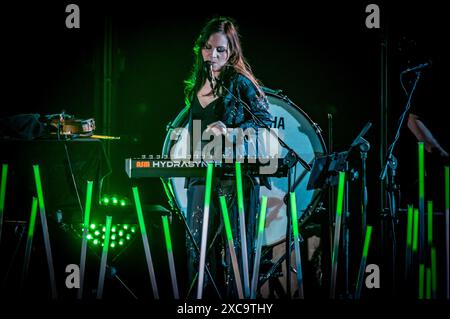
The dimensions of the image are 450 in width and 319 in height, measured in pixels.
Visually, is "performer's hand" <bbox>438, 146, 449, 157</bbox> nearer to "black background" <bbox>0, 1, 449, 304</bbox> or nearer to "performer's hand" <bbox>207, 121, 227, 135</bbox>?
"black background" <bbox>0, 1, 449, 304</bbox>

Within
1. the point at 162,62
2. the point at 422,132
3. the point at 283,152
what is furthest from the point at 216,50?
the point at 422,132

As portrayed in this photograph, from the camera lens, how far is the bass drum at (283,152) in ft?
15.9

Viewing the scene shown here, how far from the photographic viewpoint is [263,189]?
487cm

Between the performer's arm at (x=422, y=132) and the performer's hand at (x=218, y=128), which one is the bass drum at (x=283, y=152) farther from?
the performer's hand at (x=218, y=128)

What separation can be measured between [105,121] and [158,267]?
4.27ft

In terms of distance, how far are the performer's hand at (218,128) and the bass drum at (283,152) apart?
902 mm

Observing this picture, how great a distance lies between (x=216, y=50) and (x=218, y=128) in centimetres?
76

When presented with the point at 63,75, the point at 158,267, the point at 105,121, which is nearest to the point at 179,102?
the point at 105,121

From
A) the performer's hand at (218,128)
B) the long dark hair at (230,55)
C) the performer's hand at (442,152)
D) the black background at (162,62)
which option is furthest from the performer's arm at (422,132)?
the performer's hand at (218,128)

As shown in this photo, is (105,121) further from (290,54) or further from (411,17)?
(411,17)

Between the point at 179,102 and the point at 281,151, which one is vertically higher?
the point at 179,102

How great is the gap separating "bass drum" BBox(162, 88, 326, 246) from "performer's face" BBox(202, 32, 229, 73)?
23.2 inches

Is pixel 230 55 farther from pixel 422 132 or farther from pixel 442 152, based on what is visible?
pixel 442 152

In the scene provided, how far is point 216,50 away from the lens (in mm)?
4414
